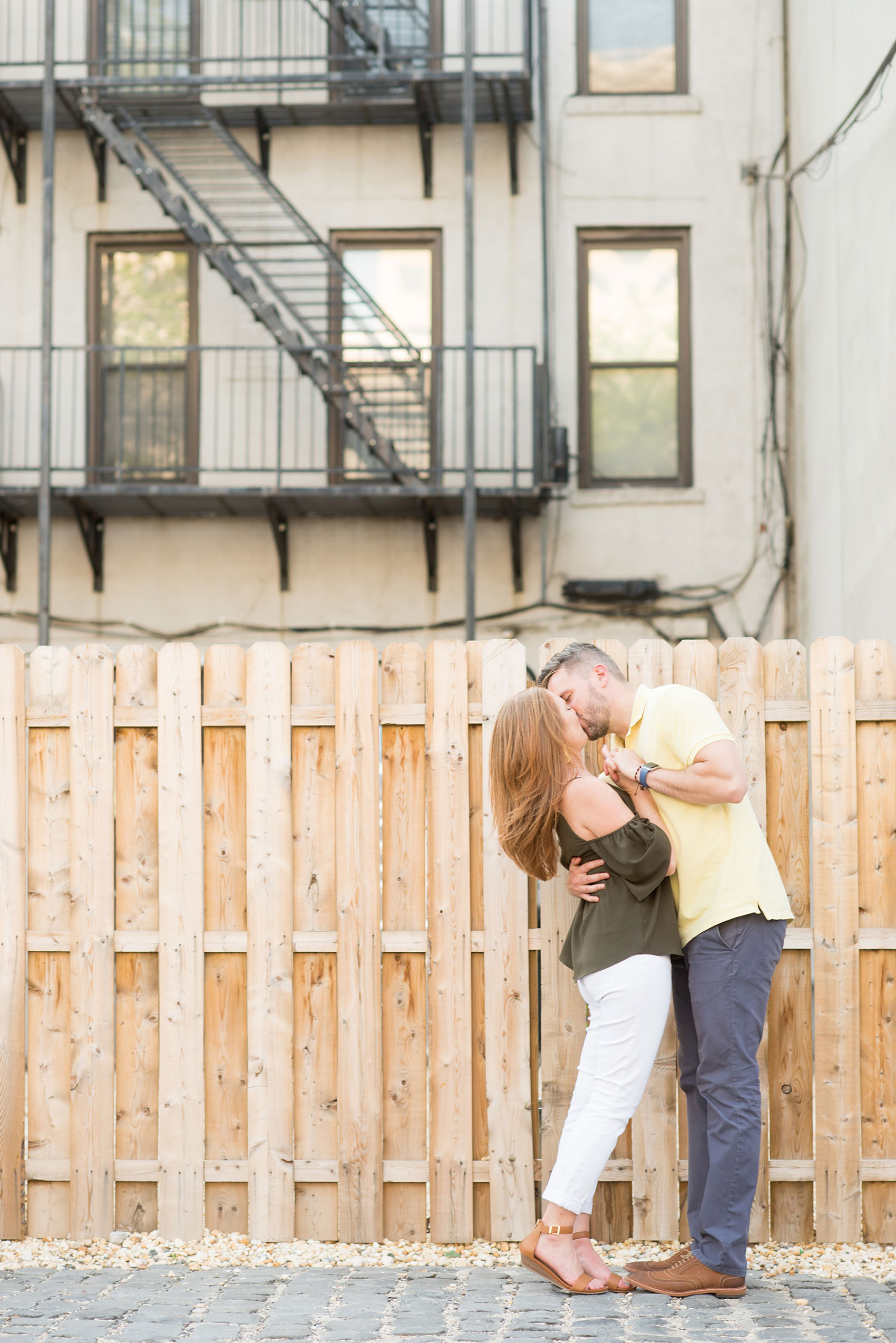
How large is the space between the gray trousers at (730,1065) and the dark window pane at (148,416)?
27.2ft

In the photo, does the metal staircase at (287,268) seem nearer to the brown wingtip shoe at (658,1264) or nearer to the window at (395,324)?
the window at (395,324)

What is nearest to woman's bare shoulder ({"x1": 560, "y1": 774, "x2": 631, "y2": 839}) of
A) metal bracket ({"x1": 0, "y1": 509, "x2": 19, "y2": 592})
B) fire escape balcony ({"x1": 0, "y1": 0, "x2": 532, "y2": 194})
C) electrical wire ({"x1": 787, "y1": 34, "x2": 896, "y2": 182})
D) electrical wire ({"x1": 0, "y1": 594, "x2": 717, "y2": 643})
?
electrical wire ({"x1": 787, "y1": 34, "x2": 896, "y2": 182})

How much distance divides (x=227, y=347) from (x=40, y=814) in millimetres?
6373

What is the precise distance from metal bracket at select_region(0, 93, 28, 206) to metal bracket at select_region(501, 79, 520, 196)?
169 inches

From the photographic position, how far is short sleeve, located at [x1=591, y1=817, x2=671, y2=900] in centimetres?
366

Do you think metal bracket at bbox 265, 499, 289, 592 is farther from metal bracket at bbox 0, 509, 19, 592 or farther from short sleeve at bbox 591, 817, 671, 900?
short sleeve at bbox 591, 817, 671, 900

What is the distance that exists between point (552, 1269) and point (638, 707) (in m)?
1.72

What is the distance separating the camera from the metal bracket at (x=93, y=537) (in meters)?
10.5

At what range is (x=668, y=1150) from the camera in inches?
165

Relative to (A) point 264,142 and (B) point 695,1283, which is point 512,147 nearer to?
(A) point 264,142

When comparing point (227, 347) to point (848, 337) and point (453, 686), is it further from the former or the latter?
point (453, 686)

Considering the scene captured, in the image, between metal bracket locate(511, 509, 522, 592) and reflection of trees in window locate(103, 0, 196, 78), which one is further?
reflection of trees in window locate(103, 0, 196, 78)

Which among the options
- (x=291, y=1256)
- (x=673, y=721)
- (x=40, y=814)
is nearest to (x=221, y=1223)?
(x=291, y=1256)

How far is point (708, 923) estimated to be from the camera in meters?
3.70
